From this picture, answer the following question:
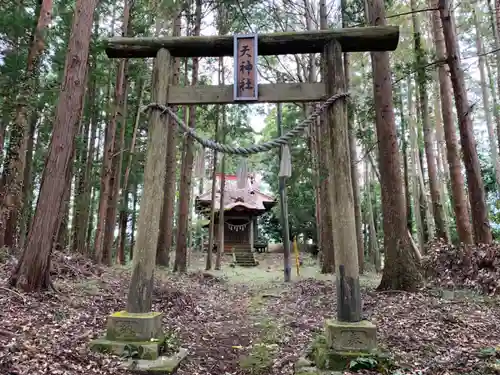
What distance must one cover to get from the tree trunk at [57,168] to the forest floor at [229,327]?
346mm

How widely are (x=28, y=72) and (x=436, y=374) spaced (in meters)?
8.56

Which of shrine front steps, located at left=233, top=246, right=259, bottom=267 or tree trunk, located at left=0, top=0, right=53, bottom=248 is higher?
tree trunk, located at left=0, top=0, right=53, bottom=248

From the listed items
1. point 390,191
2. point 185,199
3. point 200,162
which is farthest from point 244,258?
point 200,162

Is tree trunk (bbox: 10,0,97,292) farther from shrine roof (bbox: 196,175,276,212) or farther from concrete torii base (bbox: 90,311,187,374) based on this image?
shrine roof (bbox: 196,175,276,212)

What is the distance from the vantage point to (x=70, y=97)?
566 cm

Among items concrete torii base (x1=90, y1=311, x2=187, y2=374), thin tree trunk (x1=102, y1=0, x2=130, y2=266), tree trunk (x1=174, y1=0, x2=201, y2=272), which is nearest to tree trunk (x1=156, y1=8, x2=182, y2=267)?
tree trunk (x1=174, y1=0, x2=201, y2=272)

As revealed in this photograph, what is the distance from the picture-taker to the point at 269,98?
4500mm

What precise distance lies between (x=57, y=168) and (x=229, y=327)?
3710 millimetres

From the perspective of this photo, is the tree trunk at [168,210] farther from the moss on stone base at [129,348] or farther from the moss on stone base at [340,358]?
the moss on stone base at [340,358]

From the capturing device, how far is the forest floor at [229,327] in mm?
3574

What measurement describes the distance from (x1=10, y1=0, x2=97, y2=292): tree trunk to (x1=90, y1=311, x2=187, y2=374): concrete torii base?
6.32 ft

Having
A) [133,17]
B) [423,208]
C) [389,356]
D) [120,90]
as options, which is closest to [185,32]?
[133,17]

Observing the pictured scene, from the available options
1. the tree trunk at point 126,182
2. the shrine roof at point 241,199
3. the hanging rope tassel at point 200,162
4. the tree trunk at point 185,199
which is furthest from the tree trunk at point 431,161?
the shrine roof at point 241,199

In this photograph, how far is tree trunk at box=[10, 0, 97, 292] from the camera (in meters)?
5.28
